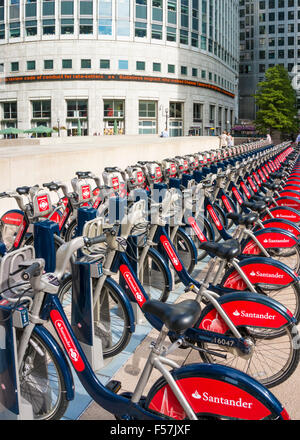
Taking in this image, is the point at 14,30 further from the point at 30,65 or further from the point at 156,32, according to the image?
the point at 156,32

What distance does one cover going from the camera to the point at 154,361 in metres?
2.04

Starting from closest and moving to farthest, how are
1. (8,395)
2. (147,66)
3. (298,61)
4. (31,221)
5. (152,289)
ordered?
(8,395) < (152,289) < (31,221) < (147,66) < (298,61)

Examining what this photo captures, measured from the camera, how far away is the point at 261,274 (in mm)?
3854

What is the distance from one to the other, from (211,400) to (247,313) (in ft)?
3.30

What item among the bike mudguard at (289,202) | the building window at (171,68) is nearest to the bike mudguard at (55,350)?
the bike mudguard at (289,202)

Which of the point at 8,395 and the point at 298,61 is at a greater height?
the point at 298,61

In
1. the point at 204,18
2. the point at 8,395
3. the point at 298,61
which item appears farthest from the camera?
the point at 298,61

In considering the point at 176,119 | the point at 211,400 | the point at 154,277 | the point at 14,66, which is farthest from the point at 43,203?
the point at 176,119

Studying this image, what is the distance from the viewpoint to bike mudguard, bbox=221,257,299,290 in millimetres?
3748

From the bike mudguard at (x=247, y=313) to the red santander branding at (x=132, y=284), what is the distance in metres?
0.84

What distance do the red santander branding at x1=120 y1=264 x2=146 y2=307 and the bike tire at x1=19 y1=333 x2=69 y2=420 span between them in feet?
3.77

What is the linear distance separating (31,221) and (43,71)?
49619 mm

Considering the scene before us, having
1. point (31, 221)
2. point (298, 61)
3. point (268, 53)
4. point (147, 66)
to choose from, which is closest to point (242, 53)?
point (268, 53)
